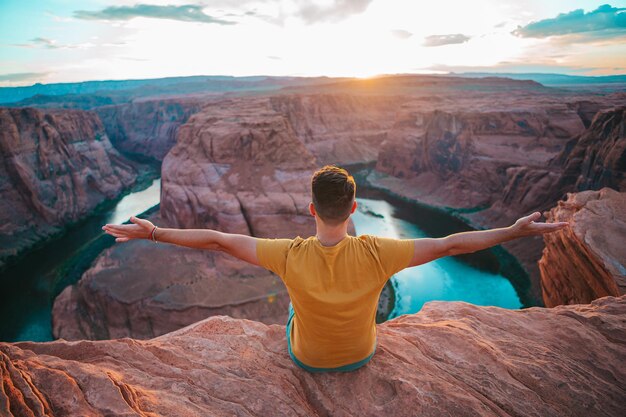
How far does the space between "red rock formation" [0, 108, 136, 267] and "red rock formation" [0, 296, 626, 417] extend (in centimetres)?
3399

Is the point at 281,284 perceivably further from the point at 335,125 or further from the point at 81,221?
the point at 335,125

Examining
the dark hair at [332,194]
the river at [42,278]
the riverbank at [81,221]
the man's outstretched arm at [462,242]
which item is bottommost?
the river at [42,278]

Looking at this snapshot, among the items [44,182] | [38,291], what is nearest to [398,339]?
[38,291]

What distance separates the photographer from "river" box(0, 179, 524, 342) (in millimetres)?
21156

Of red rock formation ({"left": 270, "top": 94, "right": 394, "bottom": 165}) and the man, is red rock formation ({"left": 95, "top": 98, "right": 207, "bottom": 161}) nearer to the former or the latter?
red rock formation ({"left": 270, "top": 94, "right": 394, "bottom": 165})

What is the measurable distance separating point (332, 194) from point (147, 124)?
8639 cm

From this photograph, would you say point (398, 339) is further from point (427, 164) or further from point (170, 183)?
point (427, 164)

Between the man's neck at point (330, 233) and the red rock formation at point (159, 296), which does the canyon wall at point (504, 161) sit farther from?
the man's neck at point (330, 233)

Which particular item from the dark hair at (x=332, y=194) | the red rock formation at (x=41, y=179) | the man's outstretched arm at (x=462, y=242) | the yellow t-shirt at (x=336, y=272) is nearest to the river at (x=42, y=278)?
the red rock formation at (x=41, y=179)

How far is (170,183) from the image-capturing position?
27.3 meters

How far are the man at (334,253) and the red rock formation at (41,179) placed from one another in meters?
35.3

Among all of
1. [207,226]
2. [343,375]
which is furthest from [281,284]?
[343,375]

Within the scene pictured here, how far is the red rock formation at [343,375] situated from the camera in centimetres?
256

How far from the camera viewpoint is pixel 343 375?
338 cm
